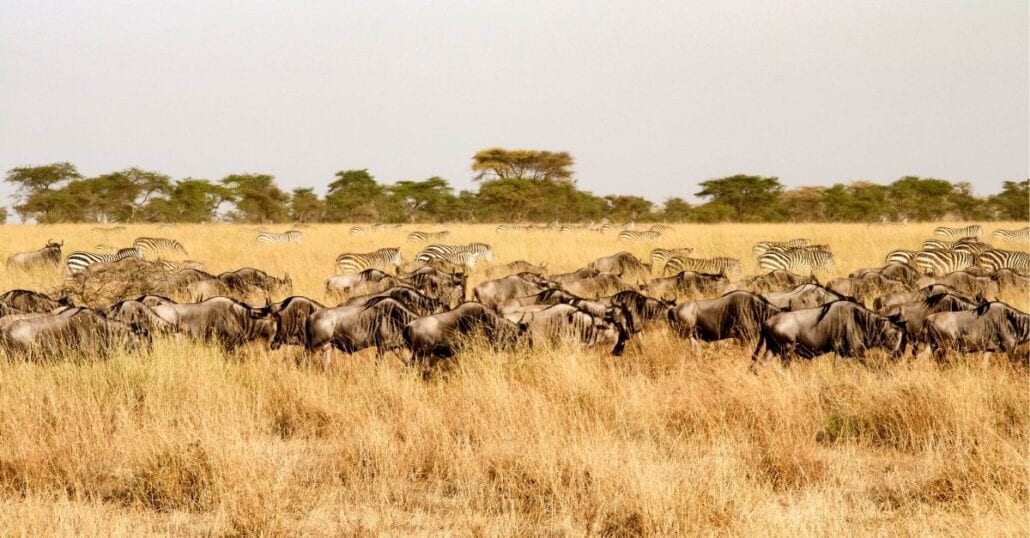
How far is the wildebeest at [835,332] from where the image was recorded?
6691 mm

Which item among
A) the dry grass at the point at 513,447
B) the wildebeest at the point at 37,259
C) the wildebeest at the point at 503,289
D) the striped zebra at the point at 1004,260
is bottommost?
the dry grass at the point at 513,447

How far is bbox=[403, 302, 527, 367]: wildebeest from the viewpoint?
265 inches

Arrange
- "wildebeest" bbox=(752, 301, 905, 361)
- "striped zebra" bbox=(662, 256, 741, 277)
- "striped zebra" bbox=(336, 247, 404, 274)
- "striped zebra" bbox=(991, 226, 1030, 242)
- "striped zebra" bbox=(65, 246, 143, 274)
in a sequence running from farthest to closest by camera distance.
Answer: "striped zebra" bbox=(991, 226, 1030, 242) → "striped zebra" bbox=(336, 247, 404, 274) → "striped zebra" bbox=(65, 246, 143, 274) → "striped zebra" bbox=(662, 256, 741, 277) → "wildebeest" bbox=(752, 301, 905, 361)

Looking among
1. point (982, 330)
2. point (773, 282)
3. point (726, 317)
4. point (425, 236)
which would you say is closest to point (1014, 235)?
point (773, 282)

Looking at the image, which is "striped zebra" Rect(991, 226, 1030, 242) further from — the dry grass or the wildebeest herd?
the dry grass

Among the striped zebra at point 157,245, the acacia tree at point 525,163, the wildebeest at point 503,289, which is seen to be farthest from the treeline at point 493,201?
the wildebeest at point 503,289

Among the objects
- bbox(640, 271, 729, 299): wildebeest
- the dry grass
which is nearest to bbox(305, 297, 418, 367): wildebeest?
the dry grass

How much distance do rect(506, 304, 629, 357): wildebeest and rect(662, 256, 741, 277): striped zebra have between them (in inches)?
352

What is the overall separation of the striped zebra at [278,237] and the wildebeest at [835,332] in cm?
2172

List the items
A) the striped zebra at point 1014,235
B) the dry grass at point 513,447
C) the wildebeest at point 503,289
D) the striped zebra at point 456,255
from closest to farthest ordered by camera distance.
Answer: the dry grass at point 513,447 < the wildebeest at point 503,289 < the striped zebra at point 456,255 < the striped zebra at point 1014,235

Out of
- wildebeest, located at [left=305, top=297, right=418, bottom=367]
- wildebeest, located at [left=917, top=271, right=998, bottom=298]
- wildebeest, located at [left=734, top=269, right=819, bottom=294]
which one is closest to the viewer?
wildebeest, located at [left=305, top=297, right=418, bottom=367]

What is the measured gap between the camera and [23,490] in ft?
14.1

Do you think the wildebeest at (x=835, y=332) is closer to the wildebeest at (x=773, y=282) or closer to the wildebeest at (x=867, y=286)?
the wildebeest at (x=867, y=286)

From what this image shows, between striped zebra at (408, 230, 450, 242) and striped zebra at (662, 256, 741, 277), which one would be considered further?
striped zebra at (408, 230, 450, 242)
